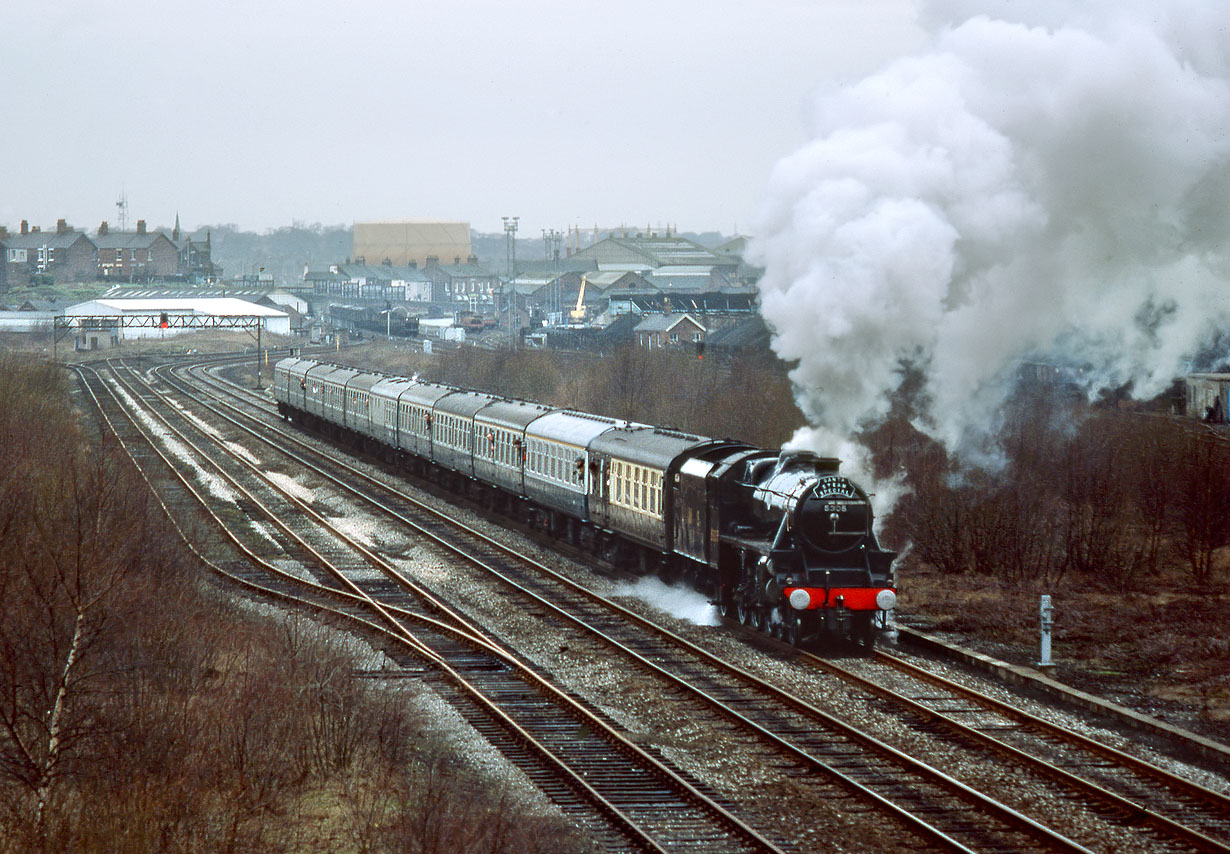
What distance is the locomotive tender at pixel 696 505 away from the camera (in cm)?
2058

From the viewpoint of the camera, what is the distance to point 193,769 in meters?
14.2

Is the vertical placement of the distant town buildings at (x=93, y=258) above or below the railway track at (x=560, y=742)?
above

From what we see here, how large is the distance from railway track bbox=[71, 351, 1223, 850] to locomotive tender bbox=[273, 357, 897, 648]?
1.58m

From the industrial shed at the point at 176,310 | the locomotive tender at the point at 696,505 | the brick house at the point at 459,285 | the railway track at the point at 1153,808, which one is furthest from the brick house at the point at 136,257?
the railway track at the point at 1153,808

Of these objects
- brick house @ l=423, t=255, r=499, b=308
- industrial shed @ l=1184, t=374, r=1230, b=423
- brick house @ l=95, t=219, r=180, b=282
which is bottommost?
industrial shed @ l=1184, t=374, r=1230, b=423

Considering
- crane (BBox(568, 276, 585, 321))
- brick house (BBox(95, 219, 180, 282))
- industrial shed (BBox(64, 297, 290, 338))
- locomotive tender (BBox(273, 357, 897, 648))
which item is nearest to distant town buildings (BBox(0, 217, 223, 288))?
brick house (BBox(95, 219, 180, 282))

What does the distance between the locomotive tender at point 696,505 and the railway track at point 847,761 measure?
5.19ft

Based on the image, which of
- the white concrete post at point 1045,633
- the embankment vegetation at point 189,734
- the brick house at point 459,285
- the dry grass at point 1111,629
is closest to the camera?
the embankment vegetation at point 189,734

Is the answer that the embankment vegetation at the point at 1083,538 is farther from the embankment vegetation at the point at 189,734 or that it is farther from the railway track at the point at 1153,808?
the embankment vegetation at the point at 189,734

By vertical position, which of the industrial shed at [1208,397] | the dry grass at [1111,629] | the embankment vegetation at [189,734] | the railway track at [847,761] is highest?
the industrial shed at [1208,397]

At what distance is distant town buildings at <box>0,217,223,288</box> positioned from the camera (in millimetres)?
182875

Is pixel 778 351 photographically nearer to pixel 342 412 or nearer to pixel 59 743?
pixel 59 743

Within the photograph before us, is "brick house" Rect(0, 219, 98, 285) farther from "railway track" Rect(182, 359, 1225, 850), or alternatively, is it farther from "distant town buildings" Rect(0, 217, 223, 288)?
"railway track" Rect(182, 359, 1225, 850)

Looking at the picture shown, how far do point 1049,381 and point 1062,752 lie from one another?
24.0 m
